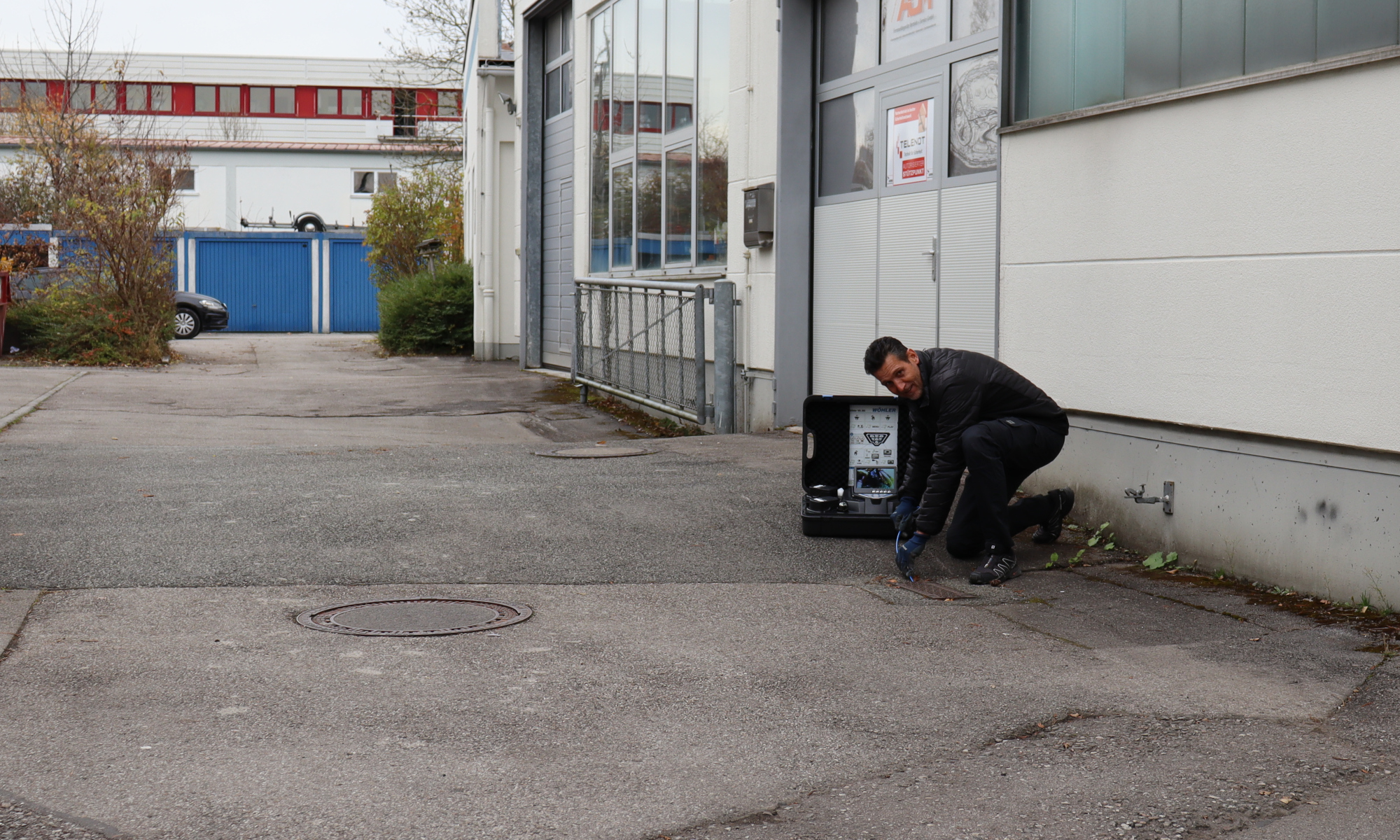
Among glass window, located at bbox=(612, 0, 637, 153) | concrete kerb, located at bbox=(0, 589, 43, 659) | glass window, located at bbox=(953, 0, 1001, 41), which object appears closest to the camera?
concrete kerb, located at bbox=(0, 589, 43, 659)

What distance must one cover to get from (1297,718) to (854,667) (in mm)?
1350

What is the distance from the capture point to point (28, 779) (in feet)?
11.3

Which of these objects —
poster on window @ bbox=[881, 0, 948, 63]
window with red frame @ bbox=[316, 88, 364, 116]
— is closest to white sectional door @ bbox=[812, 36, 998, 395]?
poster on window @ bbox=[881, 0, 948, 63]

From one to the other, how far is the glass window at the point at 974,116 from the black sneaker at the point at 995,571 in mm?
3124

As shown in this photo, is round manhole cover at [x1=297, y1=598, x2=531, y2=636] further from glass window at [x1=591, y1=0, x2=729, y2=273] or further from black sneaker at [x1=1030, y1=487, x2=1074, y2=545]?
glass window at [x1=591, y1=0, x2=729, y2=273]

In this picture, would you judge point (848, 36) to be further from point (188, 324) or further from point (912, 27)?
point (188, 324)

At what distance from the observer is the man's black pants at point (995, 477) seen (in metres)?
6.03

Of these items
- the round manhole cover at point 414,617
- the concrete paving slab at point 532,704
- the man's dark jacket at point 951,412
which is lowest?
the concrete paving slab at point 532,704

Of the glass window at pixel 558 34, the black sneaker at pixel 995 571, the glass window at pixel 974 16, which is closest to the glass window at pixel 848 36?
the glass window at pixel 974 16

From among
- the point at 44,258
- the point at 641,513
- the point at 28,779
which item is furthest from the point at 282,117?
the point at 28,779

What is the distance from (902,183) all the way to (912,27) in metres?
1.03

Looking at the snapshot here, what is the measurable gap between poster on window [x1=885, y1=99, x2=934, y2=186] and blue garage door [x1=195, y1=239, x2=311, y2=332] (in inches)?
1132

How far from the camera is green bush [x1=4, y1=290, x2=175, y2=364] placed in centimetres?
1838

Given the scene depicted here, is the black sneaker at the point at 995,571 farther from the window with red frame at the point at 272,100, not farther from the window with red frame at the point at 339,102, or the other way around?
the window with red frame at the point at 272,100
